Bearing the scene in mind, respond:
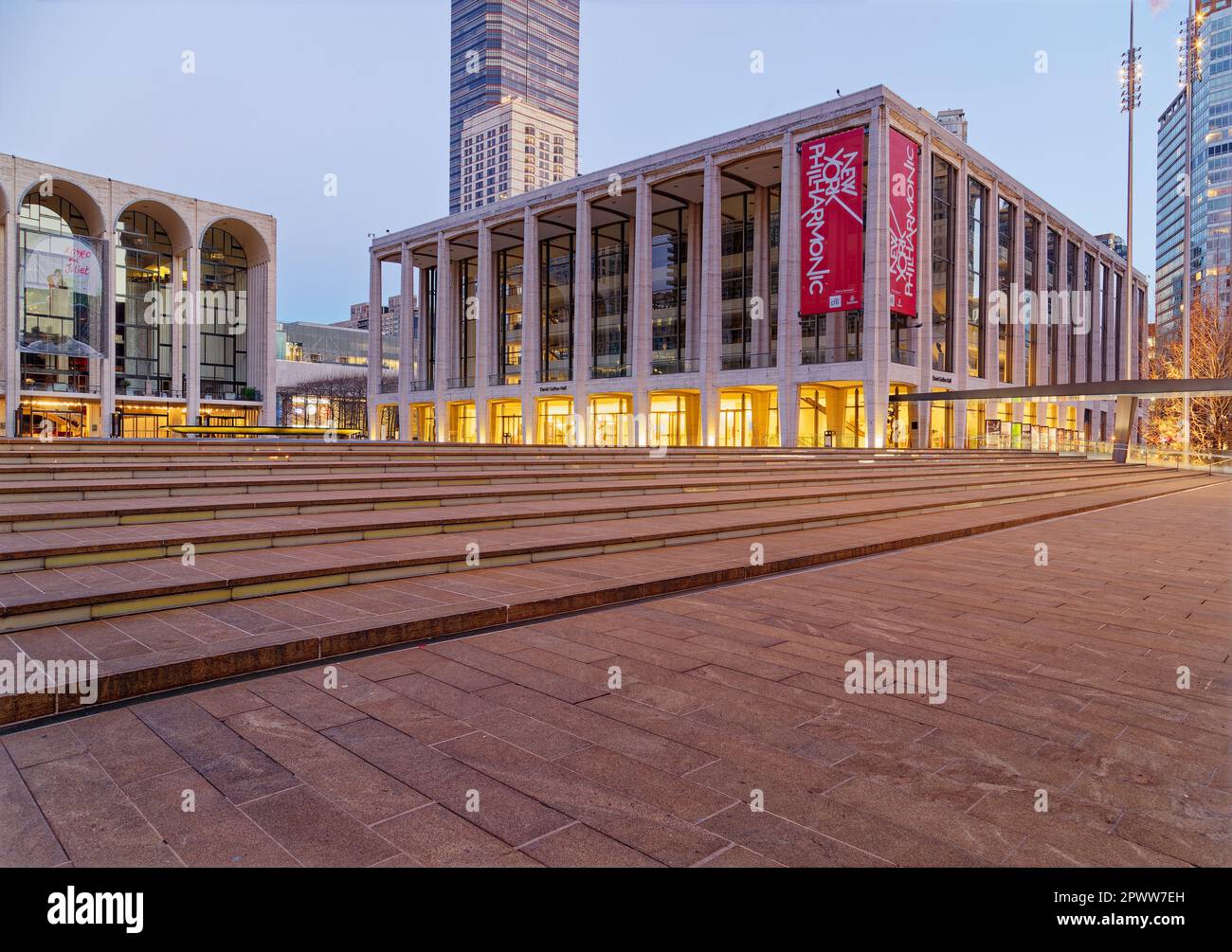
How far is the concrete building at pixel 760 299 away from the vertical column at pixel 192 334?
47.7 feet

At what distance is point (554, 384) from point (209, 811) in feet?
164

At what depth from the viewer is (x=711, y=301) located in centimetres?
4300

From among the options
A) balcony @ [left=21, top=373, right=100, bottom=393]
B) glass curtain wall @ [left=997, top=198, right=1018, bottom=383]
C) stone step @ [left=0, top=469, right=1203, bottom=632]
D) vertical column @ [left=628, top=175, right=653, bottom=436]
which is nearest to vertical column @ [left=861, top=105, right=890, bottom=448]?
vertical column @ [left=628, top=175, right=653, bottom=436]

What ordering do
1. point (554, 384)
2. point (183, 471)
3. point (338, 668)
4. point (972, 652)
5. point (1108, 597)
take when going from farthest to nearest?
point (554, 384), point (183, 471), point (1108, 597), point (972, 652), point (338, 668)

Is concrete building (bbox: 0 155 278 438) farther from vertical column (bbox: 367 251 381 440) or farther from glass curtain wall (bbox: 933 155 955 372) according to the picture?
glass curtain wall (bbox: 933 155 955 372)

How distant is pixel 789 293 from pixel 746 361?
16.6 ft

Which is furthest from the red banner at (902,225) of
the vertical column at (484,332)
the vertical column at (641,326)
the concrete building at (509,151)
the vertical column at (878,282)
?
the concrete building at (509,151)

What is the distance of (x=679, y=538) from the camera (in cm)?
928

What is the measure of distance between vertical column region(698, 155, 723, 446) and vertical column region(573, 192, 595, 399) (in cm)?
908

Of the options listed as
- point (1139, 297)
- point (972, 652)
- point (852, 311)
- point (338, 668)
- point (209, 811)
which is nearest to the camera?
point (209, 811)

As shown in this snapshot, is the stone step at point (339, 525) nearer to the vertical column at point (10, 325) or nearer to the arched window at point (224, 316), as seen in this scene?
the vertical column at point (10, 325)

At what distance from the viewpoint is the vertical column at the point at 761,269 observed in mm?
44281
